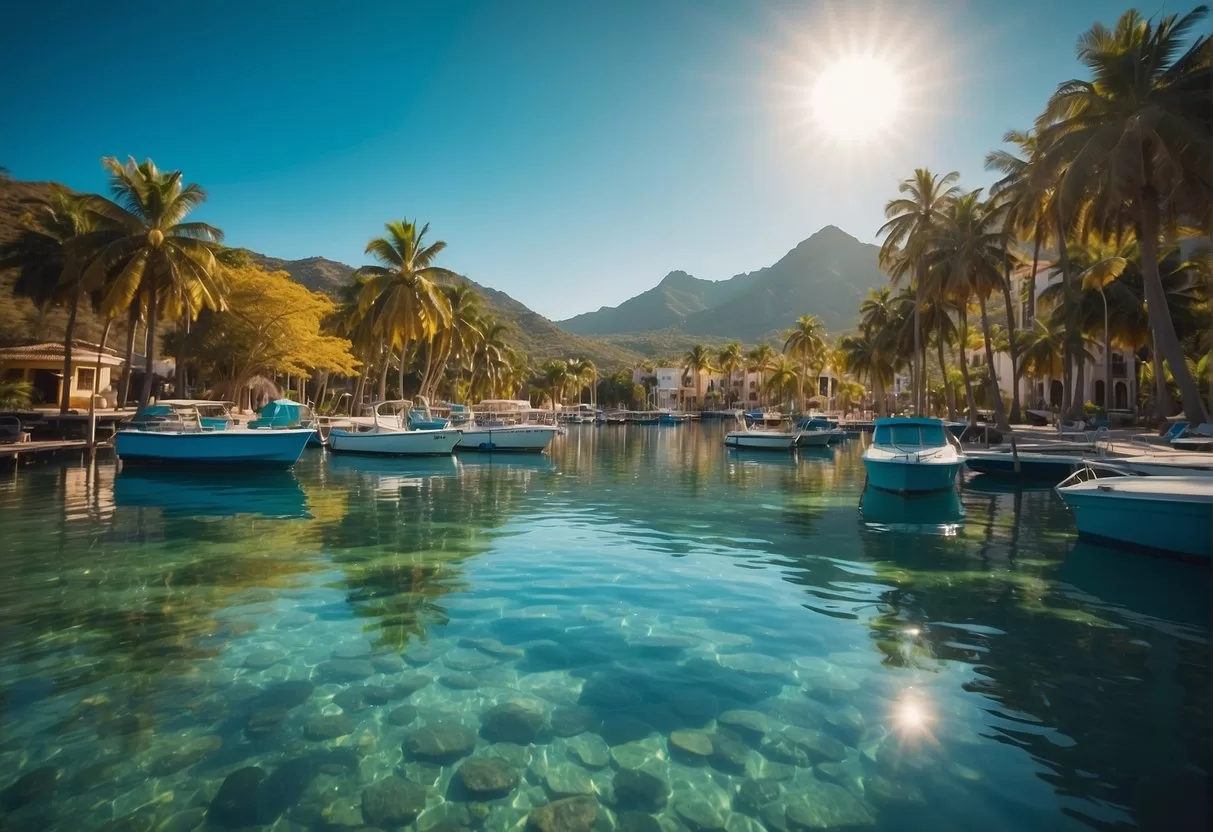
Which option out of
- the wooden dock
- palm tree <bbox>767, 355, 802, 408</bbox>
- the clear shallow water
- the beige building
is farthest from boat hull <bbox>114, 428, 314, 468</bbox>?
palm tree <bbox>767, 355, 802, 408</bbox>

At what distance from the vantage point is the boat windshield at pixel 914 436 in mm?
20156

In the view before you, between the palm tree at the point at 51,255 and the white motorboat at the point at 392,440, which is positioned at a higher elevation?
the palm tree at the point at 51,255

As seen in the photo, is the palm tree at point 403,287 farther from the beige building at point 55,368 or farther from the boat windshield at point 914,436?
the boat windshield at point 914,436

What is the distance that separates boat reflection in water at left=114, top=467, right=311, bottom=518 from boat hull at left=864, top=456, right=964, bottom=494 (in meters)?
15.9

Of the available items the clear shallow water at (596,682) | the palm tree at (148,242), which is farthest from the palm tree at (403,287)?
the clear shallow water at (596,682)

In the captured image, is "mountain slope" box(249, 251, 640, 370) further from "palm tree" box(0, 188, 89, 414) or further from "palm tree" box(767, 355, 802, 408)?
"palm tree" box(0, 188, 89, 414)

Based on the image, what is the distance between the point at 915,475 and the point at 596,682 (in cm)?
1481

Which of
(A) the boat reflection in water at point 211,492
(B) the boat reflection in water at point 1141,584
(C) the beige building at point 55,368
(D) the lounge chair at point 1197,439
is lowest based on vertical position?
(A) the boat reflection in water at point 211,492

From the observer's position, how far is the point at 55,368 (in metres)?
38.7

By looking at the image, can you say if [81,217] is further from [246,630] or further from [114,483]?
[246,630]

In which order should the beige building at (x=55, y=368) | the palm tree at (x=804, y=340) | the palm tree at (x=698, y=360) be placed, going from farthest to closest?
the palm tree at (x=698, y=360) → the palm tree at (x=804, y=340) → the beige building at (x=55, y=368)

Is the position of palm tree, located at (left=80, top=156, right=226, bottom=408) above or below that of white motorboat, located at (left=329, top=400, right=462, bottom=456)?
above

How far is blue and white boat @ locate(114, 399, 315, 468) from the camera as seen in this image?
22.4 m

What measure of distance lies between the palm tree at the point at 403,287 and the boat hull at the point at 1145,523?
33579mm
